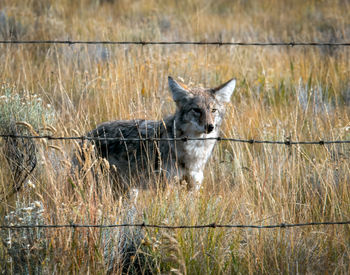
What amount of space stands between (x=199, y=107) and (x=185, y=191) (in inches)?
43.9

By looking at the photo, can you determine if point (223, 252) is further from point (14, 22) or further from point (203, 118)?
point (14, 22)

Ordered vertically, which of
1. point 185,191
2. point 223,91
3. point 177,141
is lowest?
point 185,191

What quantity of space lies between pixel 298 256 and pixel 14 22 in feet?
29.0

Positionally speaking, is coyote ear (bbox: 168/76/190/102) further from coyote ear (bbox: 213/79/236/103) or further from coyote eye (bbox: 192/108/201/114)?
coyote ear (bbox: 213/79/236/103)

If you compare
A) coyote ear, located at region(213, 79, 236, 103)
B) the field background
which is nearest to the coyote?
coyote ear, located at region(213, 79, 236, 103)

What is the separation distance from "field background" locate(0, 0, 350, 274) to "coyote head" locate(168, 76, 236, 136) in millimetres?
394

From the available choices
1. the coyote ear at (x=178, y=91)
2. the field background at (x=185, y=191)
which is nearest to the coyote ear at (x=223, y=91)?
the coyote ear at (x=178, y=91)

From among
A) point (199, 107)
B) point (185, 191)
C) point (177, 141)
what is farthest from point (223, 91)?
point (185, 191)

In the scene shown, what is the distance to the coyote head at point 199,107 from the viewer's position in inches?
190

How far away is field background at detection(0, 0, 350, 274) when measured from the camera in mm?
3357

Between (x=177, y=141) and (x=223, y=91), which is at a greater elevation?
(x=223, y=91)

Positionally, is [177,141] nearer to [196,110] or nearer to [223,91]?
[196,110]

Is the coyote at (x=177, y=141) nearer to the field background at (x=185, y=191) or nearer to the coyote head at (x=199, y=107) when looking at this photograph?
the coyote head at (x=199, y=107)

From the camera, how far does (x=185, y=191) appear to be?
163 inches
